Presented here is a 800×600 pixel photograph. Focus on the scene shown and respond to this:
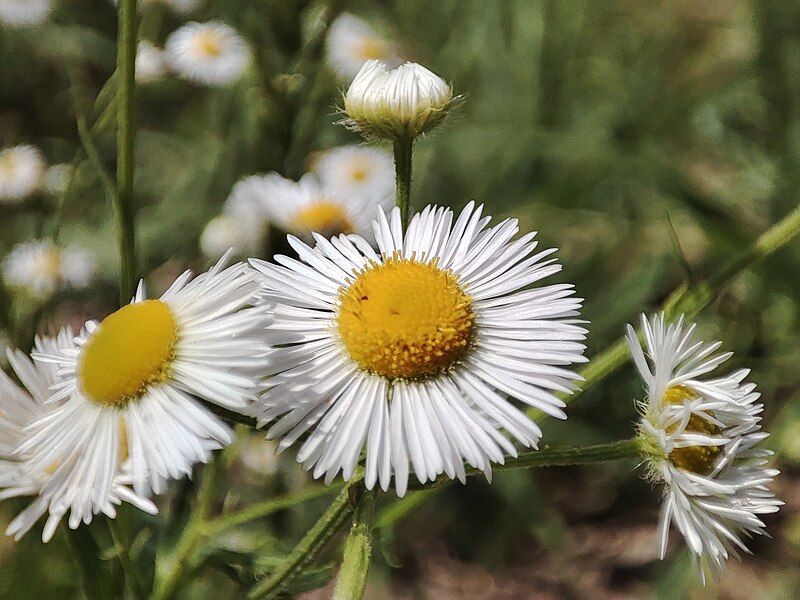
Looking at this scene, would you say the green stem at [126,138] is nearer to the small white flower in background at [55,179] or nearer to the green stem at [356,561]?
the green stem at [356,561]

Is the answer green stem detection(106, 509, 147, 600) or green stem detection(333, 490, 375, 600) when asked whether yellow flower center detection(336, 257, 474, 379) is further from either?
green stem detection(106, 509, 147, 600)

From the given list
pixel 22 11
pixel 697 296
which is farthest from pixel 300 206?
pixel 22 11

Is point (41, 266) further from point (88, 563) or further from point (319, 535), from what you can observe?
point (319, 535)

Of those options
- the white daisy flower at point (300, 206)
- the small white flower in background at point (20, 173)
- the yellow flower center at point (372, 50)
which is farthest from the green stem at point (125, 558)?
the yellow flower center at point (372, 50)

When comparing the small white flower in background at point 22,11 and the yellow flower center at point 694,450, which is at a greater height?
the small white flower in background at point 22,11

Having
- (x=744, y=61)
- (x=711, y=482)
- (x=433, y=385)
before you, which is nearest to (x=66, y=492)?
(x=433, y=385)

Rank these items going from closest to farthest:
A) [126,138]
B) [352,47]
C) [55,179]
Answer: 1. [126,138]
2. [55,179]
3. [352,47]

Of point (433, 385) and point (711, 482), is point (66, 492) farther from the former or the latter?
point (711, 482)
